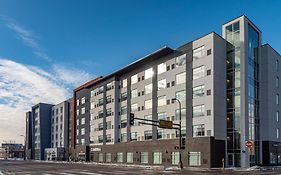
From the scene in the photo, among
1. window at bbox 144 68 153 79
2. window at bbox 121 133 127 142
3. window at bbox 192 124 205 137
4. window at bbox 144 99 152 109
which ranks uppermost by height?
window at bbox 144 68 153 79

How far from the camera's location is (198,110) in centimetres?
5753

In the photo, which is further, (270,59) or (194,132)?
(270,59)

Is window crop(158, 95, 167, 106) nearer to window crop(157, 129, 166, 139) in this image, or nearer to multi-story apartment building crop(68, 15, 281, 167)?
multi-story apartment building crop(68, 15, 281, 167)

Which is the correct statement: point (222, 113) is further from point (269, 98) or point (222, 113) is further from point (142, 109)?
point (142, 109)

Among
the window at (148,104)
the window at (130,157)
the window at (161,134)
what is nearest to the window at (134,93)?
the window at (148,104)

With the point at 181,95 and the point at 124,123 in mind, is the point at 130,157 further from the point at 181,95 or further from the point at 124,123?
the point at 181,95

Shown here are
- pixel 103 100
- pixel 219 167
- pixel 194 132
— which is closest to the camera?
pixel 219 167

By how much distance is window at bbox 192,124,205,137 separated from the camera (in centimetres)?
5597

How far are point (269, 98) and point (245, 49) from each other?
38.2ft

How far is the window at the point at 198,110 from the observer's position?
56.6 meters

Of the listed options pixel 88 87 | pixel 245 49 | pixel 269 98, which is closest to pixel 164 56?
pixel 245 49

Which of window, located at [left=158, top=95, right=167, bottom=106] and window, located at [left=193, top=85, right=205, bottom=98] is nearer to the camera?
window, located at [left=193, top=85, right=205, bottom=98]

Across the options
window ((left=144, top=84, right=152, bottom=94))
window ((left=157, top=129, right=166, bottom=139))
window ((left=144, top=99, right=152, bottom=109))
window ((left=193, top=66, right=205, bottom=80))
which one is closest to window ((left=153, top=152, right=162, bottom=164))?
window ((left=157, top=129, right=166, bottom=139))

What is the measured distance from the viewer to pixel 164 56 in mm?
68000
